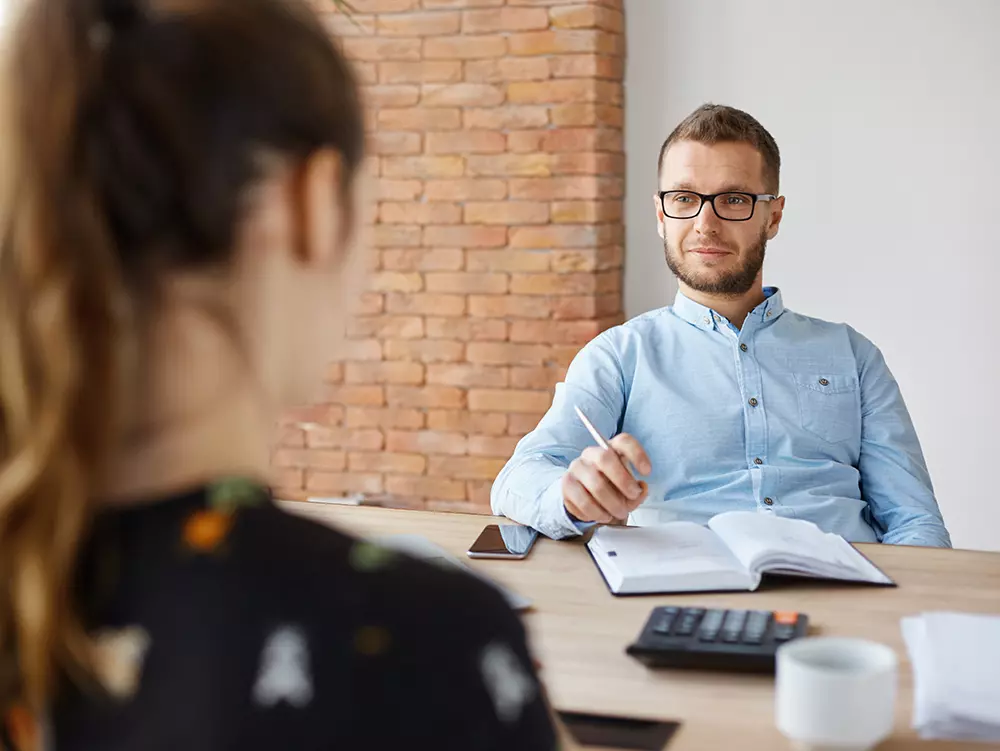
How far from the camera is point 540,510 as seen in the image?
5.30ft

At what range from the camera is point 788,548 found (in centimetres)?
138

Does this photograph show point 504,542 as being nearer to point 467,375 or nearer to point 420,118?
point 467,375

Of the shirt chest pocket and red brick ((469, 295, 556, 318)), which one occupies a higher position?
red brick ((469, 295, 556, 318))

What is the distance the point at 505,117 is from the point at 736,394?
1505mm

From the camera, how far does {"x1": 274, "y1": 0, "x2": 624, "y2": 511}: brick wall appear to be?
127 inches

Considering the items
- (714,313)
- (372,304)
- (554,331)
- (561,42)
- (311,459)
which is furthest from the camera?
(311,459)

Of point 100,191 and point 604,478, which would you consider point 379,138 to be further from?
point 100,191

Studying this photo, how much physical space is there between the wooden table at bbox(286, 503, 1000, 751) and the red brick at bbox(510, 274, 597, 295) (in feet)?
5.29

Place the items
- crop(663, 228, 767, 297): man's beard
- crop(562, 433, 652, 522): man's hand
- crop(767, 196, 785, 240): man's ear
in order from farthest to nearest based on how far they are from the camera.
Result: crop(767, 196, 785, 240): man's ear
crop(663, 228, 767, 297): man's beard
crop(562, 433, 652, 522): man's hand

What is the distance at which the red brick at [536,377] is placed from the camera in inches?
130

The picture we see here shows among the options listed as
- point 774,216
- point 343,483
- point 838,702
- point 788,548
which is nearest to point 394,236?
point 343,483

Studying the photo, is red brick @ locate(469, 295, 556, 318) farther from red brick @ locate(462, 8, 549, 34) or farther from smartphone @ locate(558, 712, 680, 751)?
smartphone @ locate(558, 712, 680, 751)

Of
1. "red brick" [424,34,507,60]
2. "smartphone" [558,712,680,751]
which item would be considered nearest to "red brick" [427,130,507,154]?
"red brick" [424,34,507,60]

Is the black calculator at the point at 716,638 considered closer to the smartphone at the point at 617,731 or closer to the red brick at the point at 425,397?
the smartphone at the point at 617,731
